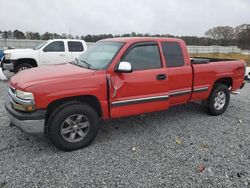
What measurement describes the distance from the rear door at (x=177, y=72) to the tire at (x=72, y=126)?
1.74 meters

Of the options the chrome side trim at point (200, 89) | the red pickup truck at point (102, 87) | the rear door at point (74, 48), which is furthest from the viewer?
the rear door at point (74, 48)

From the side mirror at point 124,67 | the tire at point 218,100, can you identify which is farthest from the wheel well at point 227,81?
the side mirror at point 124,67

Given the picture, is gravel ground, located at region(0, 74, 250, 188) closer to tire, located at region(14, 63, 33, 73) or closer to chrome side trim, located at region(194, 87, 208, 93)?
chrome side trim, located at region(194, 87, 208, 93)

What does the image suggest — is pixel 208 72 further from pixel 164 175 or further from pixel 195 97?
pixel 164 175

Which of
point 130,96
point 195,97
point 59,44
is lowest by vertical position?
point 195,97

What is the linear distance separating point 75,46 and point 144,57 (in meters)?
7.57

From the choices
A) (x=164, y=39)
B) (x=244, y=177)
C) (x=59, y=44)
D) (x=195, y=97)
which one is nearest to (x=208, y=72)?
(x=195, y=97)

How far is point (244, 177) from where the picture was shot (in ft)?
10.3

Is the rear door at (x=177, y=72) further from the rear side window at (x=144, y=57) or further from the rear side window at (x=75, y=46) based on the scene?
the rear side window at (x=75, y=46)

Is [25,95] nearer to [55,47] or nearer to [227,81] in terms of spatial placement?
[227,81]

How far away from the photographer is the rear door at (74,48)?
36.0 ft

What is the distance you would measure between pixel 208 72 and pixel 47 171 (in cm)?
392

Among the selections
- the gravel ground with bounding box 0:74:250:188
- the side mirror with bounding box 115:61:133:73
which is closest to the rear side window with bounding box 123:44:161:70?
the side mirror with bounding box 115:61:133:73

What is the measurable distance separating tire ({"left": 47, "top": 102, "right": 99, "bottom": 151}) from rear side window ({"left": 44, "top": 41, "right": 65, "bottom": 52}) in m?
7.85
